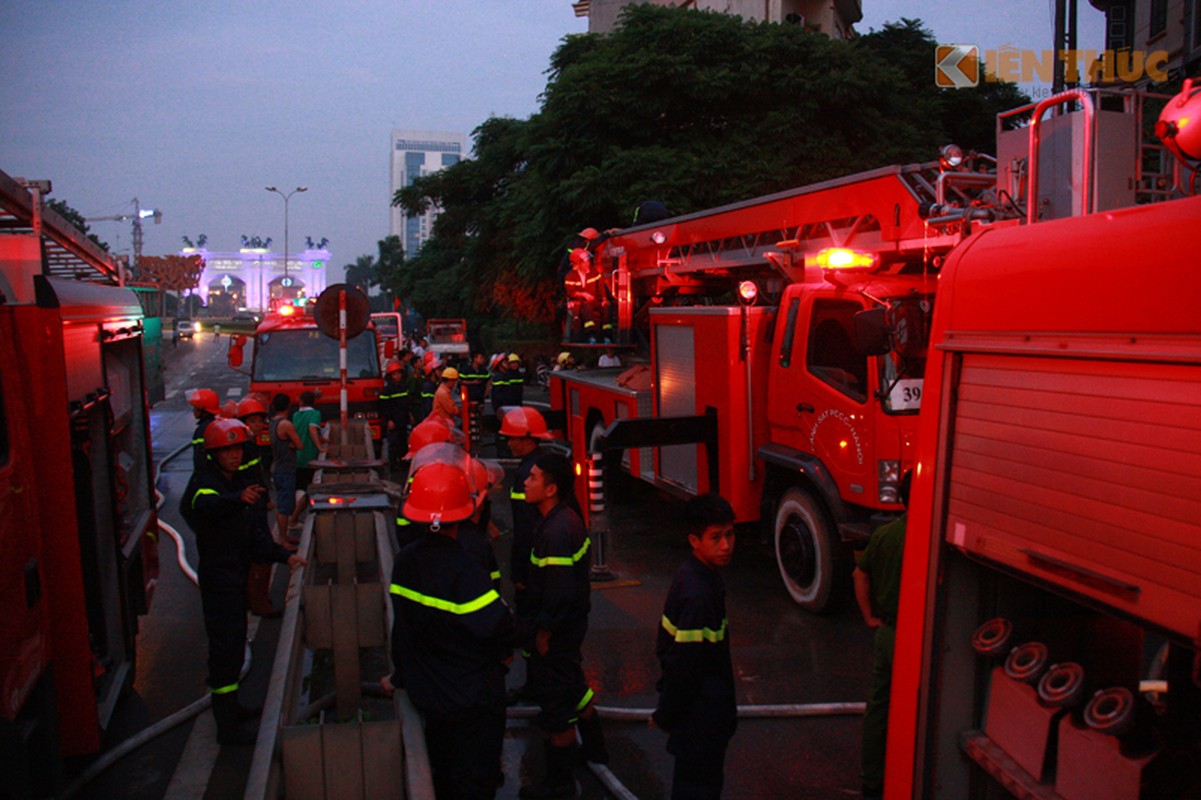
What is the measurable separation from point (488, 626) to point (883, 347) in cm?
235

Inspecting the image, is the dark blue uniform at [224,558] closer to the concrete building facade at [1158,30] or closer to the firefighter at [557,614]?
the firefighter at [557,614]

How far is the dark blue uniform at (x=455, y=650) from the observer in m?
3.67

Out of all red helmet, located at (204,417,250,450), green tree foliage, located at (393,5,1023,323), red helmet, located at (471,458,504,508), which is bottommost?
red helmet, located at (471,458,504,508)

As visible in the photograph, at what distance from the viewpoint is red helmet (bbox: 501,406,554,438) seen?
5883mm

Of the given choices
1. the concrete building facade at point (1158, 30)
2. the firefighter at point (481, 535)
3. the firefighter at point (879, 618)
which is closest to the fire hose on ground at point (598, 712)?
the firefighter at point (879, 618)

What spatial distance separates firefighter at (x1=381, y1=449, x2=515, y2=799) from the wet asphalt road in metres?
1.41

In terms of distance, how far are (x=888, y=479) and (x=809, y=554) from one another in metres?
1.14

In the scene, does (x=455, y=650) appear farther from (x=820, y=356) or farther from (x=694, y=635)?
(x=820, y=356)

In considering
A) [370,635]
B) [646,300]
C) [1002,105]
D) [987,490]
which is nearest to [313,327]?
[646,300]

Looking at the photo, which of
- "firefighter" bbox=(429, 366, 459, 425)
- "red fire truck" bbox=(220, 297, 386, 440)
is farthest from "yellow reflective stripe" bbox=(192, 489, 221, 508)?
"red fire truck" bbox=(220, 297, 386, 440)

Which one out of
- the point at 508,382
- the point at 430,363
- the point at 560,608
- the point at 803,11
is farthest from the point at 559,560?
the point at 803,11

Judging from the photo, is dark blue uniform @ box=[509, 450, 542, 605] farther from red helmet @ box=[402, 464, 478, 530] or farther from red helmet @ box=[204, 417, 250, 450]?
red helmet @ box=[204, 417, 250, 450]

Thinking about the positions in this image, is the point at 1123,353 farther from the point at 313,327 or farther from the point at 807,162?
the point at 807,162

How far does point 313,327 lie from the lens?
14719 millimetres
